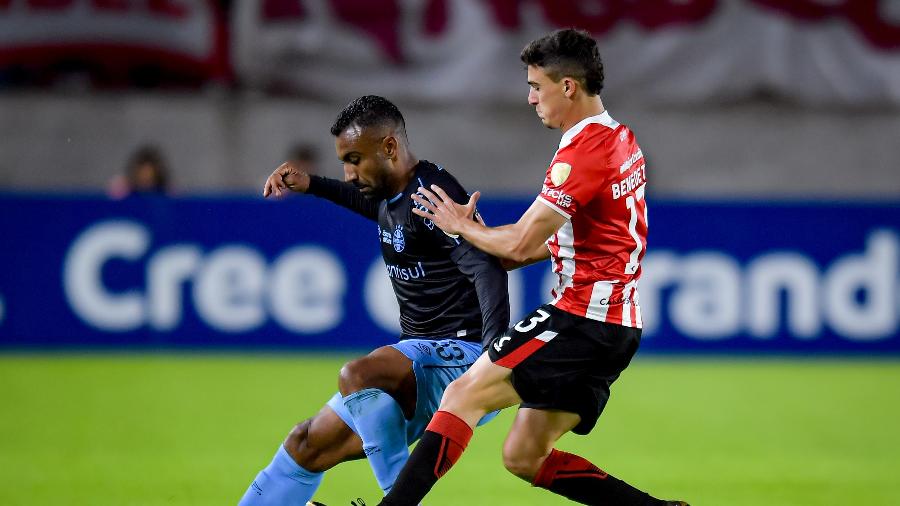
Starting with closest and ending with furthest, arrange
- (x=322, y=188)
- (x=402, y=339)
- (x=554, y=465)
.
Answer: (x=554, y=465) < (x=402, y=339) < (x=322, y=188)

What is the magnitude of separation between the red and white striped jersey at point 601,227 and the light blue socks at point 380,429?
2.47ft

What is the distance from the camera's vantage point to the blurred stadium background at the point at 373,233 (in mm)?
7430

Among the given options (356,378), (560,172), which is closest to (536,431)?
(356,378)

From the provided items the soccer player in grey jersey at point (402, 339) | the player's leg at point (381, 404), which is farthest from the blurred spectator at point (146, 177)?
the player's leg at point (381, 404)

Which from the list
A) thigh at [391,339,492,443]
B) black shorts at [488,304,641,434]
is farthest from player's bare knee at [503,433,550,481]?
thigh at [391,339,492,443]

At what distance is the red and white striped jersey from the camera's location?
15.4 feet

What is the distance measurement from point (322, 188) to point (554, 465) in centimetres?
155

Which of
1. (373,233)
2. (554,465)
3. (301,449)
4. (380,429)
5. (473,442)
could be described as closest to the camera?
(380,429)

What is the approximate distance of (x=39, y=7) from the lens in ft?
46.5

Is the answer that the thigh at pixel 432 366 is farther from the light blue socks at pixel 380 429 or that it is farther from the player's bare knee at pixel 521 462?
the player's bare knee at pixel 521 462

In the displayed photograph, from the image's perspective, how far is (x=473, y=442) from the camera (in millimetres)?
7770

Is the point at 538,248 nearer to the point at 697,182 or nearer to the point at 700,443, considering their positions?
the point at 700,443

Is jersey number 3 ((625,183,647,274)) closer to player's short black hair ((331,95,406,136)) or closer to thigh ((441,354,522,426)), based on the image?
thigh ((441,354,522,426))

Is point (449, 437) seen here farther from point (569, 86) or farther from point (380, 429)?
point (569, 86)
